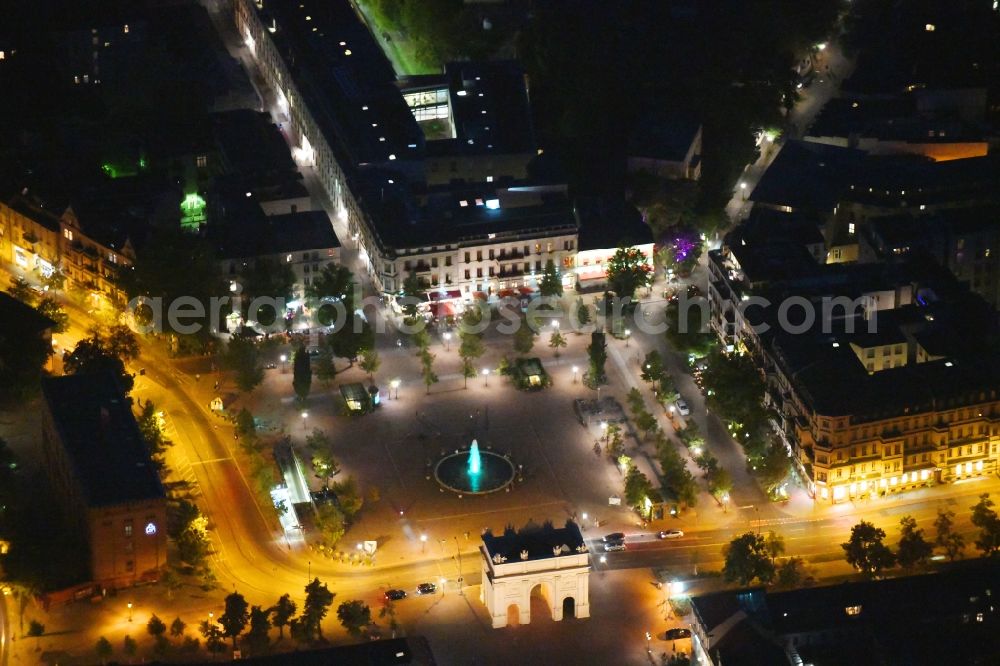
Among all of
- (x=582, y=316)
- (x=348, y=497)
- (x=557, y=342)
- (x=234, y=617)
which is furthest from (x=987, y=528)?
(x=234, y=617)

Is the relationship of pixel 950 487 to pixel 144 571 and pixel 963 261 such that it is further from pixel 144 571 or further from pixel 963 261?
pixel 144 571

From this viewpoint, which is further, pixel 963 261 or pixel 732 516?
pixel 963 261

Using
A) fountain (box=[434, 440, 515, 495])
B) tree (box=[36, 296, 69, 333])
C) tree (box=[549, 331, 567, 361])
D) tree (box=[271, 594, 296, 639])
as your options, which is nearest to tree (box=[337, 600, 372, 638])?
tree (box=[271, 594, 296, 639])

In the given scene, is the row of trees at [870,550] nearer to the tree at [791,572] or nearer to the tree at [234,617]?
the tree at [791,572]

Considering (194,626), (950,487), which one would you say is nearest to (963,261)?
(950,487)

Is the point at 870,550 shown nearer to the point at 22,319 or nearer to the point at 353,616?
the point at 353,616

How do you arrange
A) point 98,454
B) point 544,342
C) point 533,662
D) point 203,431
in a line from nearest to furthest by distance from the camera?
point 533,662 → point 98,454 → point 203,431 → point 544,342
